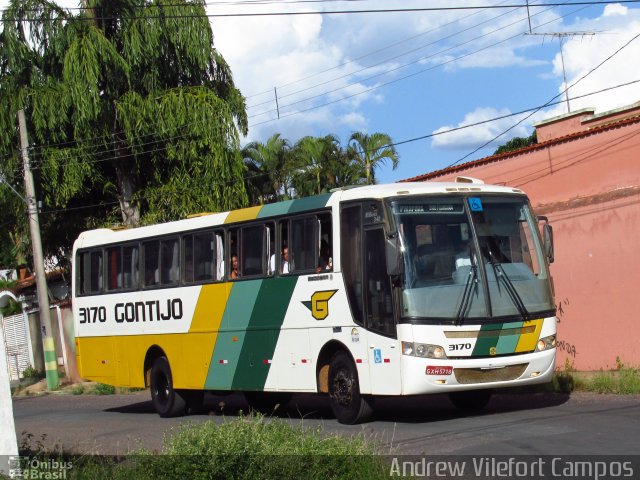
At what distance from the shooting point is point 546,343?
44.2ft

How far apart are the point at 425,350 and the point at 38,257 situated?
19.3 m

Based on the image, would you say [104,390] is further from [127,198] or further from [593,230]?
[593,230]

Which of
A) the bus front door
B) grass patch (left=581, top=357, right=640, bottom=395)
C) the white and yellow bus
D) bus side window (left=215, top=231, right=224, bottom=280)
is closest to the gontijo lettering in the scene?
the white and yellow bus

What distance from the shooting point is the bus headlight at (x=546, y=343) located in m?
13.4

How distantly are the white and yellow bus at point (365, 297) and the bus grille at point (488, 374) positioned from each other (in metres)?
0.02

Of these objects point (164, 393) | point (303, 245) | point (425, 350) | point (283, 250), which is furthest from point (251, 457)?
point (164, 393)

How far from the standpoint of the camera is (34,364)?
37750 mm

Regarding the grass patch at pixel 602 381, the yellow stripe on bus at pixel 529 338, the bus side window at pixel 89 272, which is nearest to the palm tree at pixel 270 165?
the bus side window at pixel 89 272

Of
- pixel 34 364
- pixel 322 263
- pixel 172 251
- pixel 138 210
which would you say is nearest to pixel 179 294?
pixel 172 251

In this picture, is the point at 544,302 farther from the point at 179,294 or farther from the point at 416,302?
the point at 179,294

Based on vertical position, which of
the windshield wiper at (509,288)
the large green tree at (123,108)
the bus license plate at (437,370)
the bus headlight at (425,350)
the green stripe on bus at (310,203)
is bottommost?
the bus license plate at (437,370)

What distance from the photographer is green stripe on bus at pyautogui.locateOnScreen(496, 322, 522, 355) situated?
42.7ft

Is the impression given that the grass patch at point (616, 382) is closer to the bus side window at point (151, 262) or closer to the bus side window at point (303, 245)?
the bus side window at point (303, 245)

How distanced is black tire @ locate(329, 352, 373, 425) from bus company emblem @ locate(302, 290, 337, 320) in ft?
1.91
